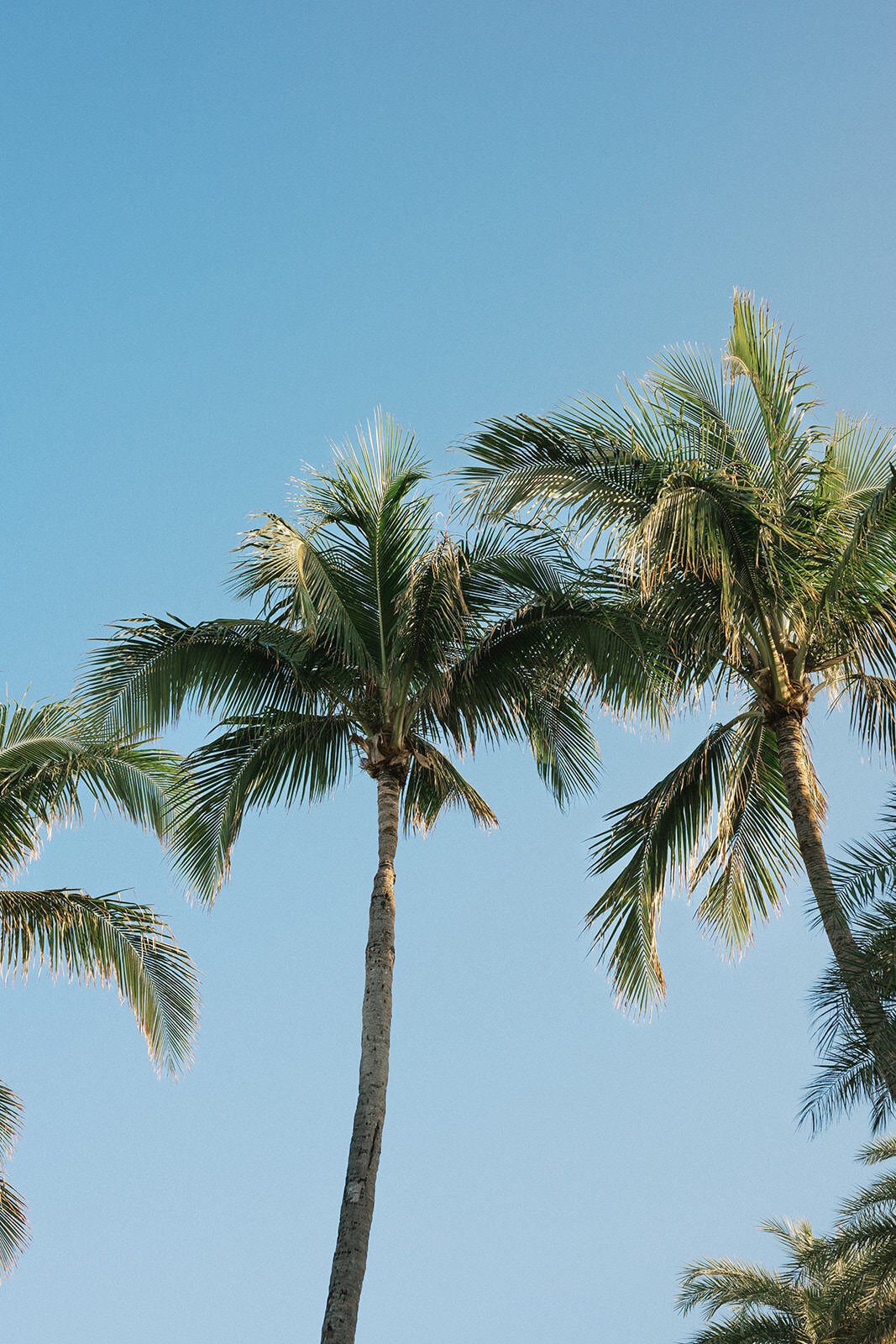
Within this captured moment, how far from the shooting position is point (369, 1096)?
10766 mm

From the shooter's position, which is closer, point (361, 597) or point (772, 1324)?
point (361, 597)

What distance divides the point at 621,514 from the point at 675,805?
A: 2789mm

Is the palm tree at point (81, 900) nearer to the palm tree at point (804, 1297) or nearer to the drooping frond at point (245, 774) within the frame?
the drooping frond at point (245, 774)

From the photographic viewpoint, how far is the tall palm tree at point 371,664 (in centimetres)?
1234

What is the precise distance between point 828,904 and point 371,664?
474cm

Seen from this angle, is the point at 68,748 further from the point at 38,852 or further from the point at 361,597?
the point at 361,597

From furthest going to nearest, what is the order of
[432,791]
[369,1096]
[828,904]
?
[432,791], [369,1096], [828,904]

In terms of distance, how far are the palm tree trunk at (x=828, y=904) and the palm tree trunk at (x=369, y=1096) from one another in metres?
3.72

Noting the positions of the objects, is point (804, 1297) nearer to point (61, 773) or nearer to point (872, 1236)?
point (872, 1236)

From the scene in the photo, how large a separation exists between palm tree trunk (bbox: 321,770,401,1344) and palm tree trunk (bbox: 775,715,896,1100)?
3.72 meters

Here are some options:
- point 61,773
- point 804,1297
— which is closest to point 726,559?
point 61,773

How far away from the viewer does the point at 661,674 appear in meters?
11.9

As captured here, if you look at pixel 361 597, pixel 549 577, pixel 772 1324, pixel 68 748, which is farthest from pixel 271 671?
pixel 772 1324

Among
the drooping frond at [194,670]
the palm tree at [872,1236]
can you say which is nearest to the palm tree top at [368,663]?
the drooping frond at [194,670]
